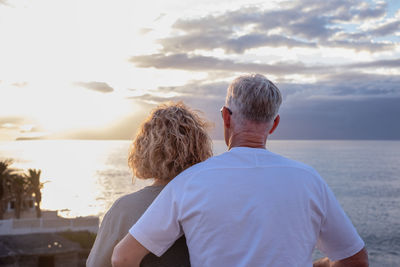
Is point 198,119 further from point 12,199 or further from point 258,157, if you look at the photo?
point 12,199

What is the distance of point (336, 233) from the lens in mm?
2373

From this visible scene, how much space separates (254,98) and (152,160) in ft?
2.31

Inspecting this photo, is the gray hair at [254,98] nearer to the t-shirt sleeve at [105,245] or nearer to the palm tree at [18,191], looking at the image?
the t-shirt sleeve at [105,245]

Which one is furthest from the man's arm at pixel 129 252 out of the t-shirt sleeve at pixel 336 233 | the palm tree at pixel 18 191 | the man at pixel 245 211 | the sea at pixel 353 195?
the sea at pixel 353 195

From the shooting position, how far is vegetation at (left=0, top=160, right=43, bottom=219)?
1246 inches

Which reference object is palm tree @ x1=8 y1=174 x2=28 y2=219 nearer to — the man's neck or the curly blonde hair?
the curly blonde hair

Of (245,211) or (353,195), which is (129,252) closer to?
(245,211)

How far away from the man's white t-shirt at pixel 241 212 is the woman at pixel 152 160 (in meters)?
0.42

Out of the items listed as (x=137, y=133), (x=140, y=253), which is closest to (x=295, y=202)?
(x=140, y=253)

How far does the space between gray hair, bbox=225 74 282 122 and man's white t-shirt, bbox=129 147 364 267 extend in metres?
0.21

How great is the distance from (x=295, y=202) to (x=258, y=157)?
285 millimetres

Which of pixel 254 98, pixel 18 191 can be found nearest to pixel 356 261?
Answer: pixel 254 98

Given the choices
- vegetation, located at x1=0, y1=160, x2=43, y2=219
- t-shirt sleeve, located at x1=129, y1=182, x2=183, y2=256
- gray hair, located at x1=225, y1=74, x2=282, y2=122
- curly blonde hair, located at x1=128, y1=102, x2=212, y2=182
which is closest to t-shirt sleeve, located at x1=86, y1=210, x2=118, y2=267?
curly blonde hair, located at x1=128, y1=102, x2=212, y2=182

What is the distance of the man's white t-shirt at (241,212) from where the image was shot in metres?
2.12
